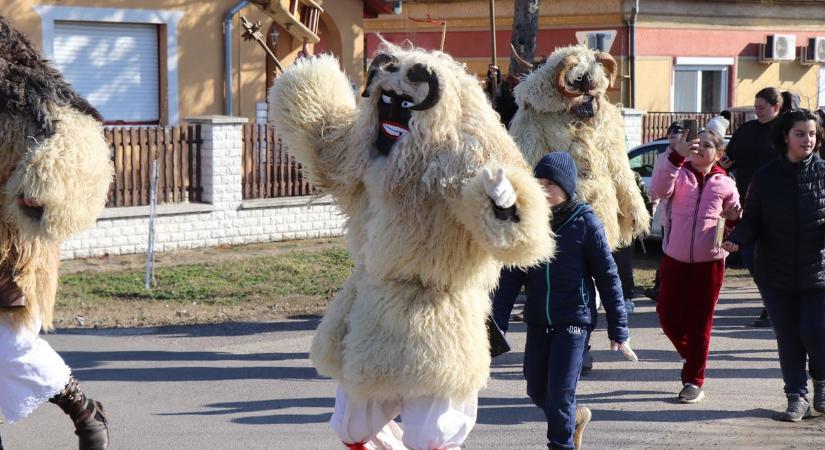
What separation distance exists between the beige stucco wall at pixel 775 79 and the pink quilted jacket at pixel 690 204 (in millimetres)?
18808

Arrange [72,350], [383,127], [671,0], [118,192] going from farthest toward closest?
[671,0] → [118,192] → [72,350] → [383,127]

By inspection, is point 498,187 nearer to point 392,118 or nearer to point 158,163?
point 392,118

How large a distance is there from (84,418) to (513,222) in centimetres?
223

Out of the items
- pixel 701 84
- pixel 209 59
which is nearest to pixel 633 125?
pixel 209 59

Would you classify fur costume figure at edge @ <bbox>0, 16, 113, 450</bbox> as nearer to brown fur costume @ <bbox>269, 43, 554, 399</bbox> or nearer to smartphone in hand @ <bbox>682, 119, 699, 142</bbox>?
brown fur costume @ <bbox>269, 43, 554, 399</bbox>

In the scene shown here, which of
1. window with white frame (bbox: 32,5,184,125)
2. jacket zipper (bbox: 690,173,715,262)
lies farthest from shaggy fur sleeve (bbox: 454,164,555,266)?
window with white frame (bbox: 32,5,184,125)

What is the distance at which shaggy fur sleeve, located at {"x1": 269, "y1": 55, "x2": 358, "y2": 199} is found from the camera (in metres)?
4.98

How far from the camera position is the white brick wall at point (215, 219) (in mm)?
12922

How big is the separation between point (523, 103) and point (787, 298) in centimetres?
202

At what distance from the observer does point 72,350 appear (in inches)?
333

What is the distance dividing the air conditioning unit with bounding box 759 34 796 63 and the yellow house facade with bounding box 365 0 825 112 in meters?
0.07

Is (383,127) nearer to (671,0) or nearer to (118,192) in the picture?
(118,192)

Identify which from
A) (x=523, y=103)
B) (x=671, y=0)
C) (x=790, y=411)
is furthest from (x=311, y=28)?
(x=671, y=0)

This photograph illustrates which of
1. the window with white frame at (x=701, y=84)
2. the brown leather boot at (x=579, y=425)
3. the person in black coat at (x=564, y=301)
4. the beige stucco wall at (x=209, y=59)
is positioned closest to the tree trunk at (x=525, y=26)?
the beige stucco wall at (x=209, y=59)
